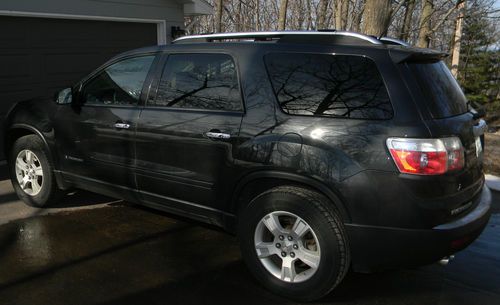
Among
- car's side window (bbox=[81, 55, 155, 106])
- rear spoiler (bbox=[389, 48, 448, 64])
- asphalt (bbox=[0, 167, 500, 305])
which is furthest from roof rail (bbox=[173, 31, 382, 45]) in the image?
asphalt (bbox=[0, 167, 500, 305])

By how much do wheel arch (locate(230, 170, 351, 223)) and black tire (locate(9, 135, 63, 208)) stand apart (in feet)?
7.67

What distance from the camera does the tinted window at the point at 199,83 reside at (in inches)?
145

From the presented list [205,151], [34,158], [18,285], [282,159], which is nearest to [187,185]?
[205,151]

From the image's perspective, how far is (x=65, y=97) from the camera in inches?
188

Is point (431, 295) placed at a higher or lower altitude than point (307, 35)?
lower

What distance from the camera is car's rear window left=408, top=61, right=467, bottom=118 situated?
3.10 meters

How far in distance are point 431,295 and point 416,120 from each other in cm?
135

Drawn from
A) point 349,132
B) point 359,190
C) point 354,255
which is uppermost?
point 349,132

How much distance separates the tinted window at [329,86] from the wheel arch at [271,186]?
44 cm

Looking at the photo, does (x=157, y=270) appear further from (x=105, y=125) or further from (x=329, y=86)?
(x=329, y=86)

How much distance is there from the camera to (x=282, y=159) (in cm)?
328

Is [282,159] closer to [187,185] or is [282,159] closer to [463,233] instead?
[187,185]

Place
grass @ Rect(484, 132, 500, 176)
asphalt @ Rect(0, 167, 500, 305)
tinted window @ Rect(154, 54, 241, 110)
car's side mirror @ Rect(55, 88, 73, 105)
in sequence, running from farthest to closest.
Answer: grass @ Rect(484, 132, 500, 176)
car's side mirror @ Rect(55, 88, 73, 105)
tinted window @ Rect(154, 54, 241, 110)
asphalt @ Rect(0, 167, 500, 305)

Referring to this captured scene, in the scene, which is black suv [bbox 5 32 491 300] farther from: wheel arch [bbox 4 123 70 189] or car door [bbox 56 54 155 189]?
wheel arch [bbox 4 123 70 189]
